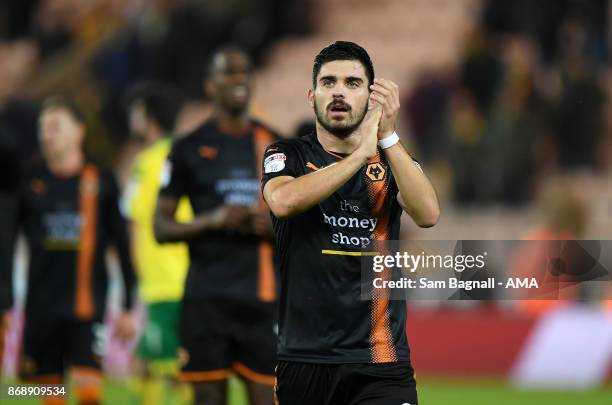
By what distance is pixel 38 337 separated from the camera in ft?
29.2

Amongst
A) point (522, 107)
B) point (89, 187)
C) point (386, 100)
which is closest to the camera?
point (386, 100)

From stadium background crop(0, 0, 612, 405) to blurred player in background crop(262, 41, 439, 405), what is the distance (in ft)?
22.6

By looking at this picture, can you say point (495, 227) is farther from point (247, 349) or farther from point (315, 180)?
point (315, 180)

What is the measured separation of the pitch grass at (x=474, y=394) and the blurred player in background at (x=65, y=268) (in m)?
2.69

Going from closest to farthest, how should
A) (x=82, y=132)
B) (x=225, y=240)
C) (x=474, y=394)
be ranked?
(x=225, y=240), (x=82, y=132), (x=474, y=394)

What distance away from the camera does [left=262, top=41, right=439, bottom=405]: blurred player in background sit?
17.0ft

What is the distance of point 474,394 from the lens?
42.4 ft

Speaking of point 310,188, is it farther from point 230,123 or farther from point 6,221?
point 6,221

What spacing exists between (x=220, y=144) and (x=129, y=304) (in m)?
2.03

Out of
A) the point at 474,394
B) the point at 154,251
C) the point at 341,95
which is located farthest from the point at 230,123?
the point at 474,394

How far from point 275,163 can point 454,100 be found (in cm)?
1178

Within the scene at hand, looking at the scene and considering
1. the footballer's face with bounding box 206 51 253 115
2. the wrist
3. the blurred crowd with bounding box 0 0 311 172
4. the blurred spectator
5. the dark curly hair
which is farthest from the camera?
the blurred crowd with bounding box 0 0 311 172

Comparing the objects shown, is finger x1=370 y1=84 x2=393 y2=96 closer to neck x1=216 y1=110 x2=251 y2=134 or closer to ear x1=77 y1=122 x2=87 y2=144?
neck x1=216 y1=110 x2=251 y2=134

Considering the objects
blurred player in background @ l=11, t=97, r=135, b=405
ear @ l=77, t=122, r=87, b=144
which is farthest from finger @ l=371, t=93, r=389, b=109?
ear @ l=77, t=122, r=87, b=144
